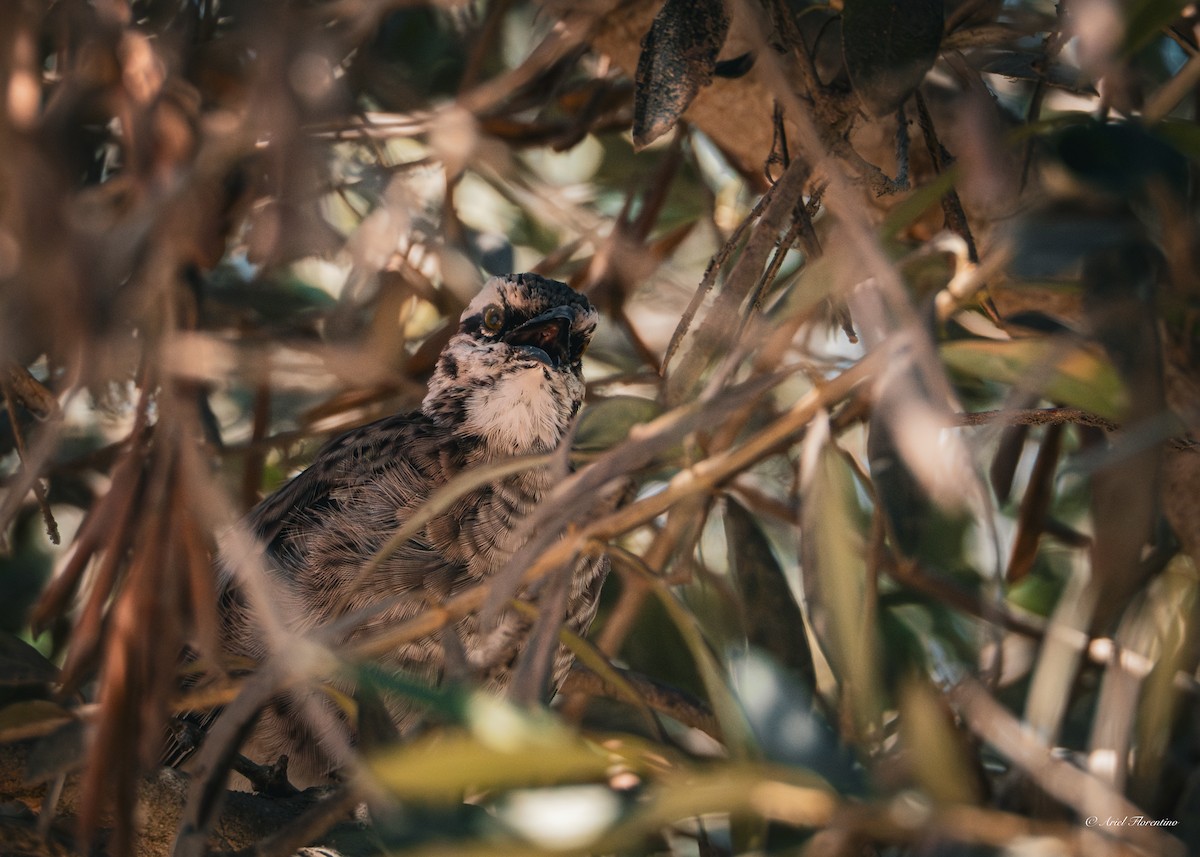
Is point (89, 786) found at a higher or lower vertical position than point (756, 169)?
lower

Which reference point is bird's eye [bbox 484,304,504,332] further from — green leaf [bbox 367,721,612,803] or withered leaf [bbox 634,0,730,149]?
green leaf [bbox 367,721,612,803]

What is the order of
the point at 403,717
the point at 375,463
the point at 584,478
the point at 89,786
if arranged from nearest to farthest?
the point at 584,478 < the point at 89,786 < the point at 403,717 < the point at 375,463

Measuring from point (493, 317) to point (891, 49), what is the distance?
172 centimetres

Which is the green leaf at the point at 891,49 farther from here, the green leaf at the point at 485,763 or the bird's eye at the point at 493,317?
the bird's eye at the point at 493,317

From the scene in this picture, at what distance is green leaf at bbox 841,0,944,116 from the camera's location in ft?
7.09

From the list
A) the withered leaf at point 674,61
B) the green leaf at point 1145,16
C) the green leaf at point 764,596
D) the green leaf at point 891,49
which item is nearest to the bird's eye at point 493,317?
the green leaf at point 764,596

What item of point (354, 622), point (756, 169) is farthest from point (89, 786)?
point (756, 169)

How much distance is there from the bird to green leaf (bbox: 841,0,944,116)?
3.89ft

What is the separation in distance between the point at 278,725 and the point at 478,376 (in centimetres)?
112

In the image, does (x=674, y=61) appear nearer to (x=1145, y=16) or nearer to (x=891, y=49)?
(x=891, y=49)

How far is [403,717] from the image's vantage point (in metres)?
3.05

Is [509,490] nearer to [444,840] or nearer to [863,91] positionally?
[863,91]

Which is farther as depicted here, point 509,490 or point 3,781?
point 509,490

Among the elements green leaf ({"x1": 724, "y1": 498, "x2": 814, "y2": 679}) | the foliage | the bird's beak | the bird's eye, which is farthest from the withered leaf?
the bird's eye
